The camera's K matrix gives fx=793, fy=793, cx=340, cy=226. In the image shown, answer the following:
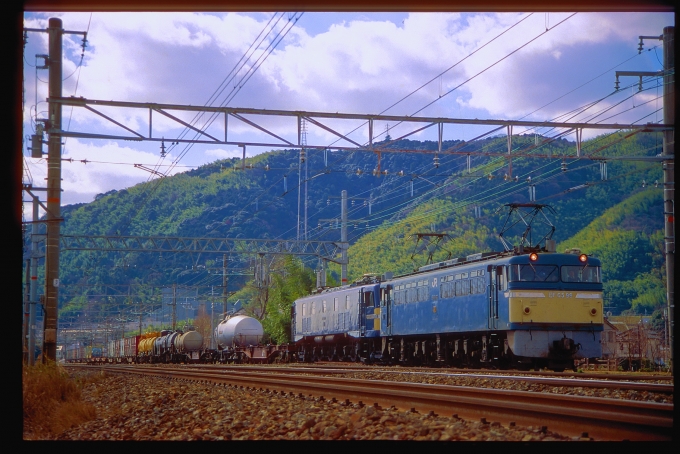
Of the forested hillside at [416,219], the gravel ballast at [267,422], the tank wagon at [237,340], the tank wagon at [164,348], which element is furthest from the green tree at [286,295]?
the gravel ballast at [267,422]

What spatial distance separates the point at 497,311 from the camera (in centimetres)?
2262

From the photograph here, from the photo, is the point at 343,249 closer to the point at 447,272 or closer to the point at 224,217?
the point at 447,272

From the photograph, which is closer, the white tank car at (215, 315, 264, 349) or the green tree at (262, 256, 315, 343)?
the white tank car at (215, 315, 264, 349)

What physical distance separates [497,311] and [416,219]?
37.3 m

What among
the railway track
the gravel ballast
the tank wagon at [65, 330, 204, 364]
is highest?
the railway track

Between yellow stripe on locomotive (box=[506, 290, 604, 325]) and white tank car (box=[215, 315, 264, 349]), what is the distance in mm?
27279

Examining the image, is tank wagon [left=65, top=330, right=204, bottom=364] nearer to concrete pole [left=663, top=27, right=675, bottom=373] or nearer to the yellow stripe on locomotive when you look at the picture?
the yellow stripe on locomotive

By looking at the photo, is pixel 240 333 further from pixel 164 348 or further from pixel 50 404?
pixel 50 404

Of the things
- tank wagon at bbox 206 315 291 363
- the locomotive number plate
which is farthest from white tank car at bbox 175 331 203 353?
the locomotive number plate

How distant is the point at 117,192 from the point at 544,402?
259 ft

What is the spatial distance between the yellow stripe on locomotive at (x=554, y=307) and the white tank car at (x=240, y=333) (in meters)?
27.3

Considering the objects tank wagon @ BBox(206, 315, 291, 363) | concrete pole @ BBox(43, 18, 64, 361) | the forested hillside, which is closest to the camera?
concrete pole @ BBox(43, 18, 64, 361)

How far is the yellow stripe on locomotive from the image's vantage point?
2189 cm

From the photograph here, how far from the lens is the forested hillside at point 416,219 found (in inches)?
2918
